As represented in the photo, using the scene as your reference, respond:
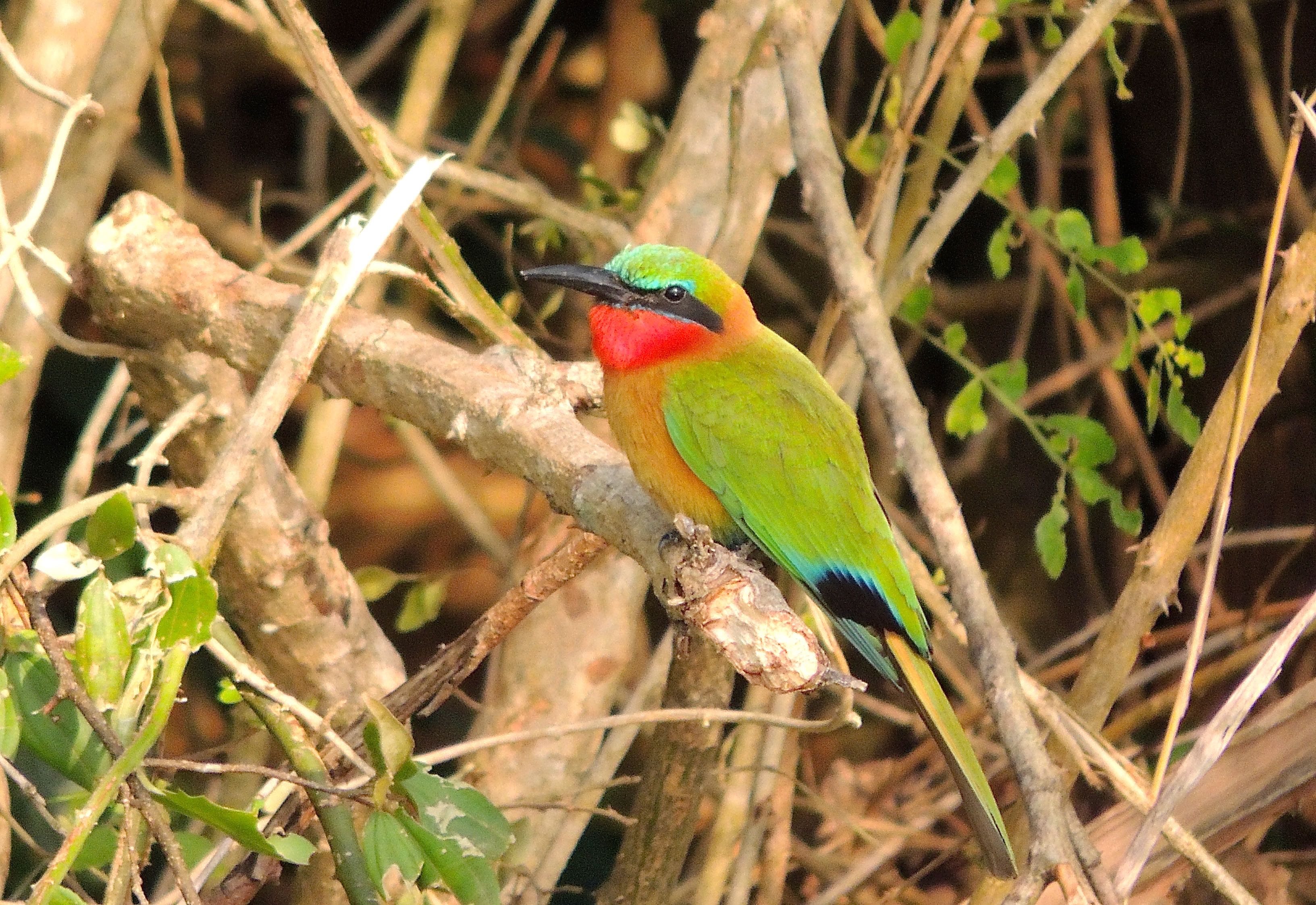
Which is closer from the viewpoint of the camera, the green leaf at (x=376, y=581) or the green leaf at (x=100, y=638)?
the green leaf at (x=100, y=638)

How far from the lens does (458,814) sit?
5.47ft

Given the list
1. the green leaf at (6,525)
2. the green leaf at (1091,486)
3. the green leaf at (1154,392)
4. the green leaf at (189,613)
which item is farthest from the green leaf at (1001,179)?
the green leaf at (6,525)

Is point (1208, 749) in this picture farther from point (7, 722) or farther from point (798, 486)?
point (7, 722)

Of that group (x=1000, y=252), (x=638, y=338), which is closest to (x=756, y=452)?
(x=638, y=338)

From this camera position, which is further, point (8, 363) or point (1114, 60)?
point (1114, 60)

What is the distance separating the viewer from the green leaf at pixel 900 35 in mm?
2480

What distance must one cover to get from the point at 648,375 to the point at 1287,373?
2.12 meters

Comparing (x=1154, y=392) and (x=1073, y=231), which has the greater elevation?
(x=1073, y=231)

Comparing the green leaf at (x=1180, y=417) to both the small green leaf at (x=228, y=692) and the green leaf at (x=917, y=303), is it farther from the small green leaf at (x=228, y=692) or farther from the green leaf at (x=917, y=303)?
the small green leaf at (x=228, y=692)

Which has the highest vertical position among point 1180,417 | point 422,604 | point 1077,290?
point 1077,290

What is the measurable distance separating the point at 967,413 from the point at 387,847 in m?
1.37

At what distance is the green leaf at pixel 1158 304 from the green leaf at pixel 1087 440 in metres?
0.21

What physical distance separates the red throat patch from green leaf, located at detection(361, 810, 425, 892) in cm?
92

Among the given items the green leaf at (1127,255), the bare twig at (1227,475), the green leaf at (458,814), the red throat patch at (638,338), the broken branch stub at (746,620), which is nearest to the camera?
the broken branch stub at (746,620)
